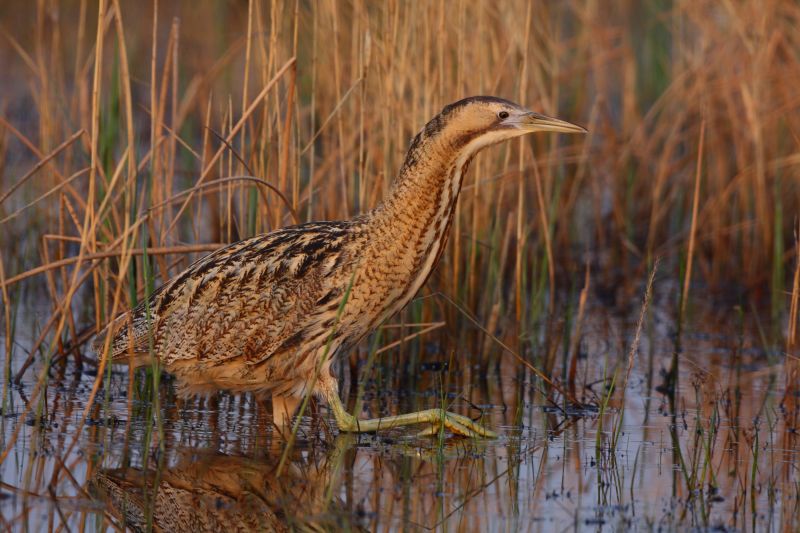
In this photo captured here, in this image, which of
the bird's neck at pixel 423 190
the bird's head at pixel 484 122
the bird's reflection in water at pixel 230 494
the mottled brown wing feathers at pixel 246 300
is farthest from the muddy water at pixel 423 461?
the bird's head at pixel 484 122

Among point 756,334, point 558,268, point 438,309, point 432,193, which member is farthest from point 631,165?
point 432,193

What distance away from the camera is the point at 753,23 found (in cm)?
831

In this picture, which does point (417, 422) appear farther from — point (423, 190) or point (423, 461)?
point (423, 190)

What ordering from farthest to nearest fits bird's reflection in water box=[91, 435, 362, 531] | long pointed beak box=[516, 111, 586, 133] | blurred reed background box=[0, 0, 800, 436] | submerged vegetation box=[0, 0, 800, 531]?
1. blurred reed background box=[0, 0, 800, 436]
2. long pointed beak box=[516, 111, 586, 133]
3. submerged vegetation box=[0, 0, 800, 531]
4. bird's reflection in water box=[91, 435, 362, 531]

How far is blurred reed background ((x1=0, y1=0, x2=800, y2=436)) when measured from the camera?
6215mm

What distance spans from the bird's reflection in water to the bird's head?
137 centimetres

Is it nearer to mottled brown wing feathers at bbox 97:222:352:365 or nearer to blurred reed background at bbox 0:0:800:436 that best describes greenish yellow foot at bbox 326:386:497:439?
mottled brown wing feathers at bbox 97:222:352:365

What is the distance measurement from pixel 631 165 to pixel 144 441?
5.15 meters

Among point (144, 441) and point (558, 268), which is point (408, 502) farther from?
point (558, 268)

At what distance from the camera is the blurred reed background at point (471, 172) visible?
6.21 meters

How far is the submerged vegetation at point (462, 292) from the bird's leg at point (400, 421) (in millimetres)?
75

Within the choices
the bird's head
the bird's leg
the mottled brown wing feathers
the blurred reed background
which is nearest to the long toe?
the bird's leg

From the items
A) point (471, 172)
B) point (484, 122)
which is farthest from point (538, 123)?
point (471, 172)

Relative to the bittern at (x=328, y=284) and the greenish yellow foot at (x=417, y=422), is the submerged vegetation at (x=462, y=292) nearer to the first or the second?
the greenish yellow foot at (x=417, y=422)
